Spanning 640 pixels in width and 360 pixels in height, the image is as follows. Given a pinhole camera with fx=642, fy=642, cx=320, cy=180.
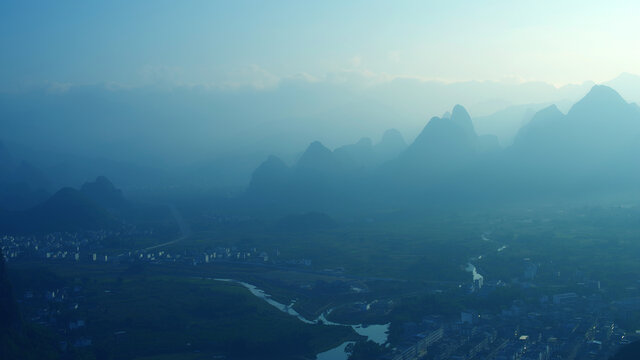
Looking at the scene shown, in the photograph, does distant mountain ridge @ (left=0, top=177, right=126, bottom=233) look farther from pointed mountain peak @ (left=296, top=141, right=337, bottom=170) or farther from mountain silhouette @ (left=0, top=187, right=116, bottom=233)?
pointed mountain peak @ (left=296, top=141, right=337, bottom=170)

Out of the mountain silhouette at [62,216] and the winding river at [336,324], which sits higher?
the mountain silhouette at [62,216]

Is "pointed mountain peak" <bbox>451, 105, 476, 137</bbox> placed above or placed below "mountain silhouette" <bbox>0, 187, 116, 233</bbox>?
above

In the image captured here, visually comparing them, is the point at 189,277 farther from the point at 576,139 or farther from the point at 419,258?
the point at 576,139

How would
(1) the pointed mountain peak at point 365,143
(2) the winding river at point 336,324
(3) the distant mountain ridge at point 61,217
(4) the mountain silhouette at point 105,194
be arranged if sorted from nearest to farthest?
1. (2) the winding river at point 336,324
2. (3) the distant mountain ridge at point 61,217
3. (4) the mountain silhouette at point 105,194
4. (1) the pointed mountain peak at point 365,143

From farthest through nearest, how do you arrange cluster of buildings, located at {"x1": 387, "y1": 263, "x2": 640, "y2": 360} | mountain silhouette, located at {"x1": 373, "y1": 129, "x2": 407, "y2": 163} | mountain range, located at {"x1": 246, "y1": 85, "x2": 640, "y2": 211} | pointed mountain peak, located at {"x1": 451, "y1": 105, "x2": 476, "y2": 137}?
1. mountain silhouette, located at {"x1": 373, "y1": 129, "x2": 407, "y2": 163}
2. pointed mountain peak, located at {"x1": 451, "y1": 105, "x2": 476, "y2": 137}
3. mountain range, located at {"x1": 246, "y1": 85, "x2": 640, "y2": 211}
4. cluster of buildings, located at {"x1": 387, "y1": 263, "x2": 640, "y2": 360}

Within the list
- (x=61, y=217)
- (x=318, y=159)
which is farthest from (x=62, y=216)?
(x=318, y=159)

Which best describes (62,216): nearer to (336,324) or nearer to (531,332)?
(336,324)

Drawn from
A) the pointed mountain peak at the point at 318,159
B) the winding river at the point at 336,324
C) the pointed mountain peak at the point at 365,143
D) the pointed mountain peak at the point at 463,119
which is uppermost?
the pointed mountain peak at the point at 463,119

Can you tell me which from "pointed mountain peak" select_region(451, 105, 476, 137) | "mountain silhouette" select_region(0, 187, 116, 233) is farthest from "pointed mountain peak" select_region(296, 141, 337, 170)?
"mountain silhouette" select_region(0, 187, 116, 233)

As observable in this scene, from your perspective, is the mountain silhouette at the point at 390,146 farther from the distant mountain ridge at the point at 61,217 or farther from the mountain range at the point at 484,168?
the distant mountain ridge at the point at 61,217

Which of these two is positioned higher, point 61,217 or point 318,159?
point 318,159

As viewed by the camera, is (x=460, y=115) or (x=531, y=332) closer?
(x=531, y=332)

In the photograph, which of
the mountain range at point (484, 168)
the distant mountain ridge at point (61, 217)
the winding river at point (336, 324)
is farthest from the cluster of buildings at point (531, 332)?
the distant mountain ridge at point (61, 217)
